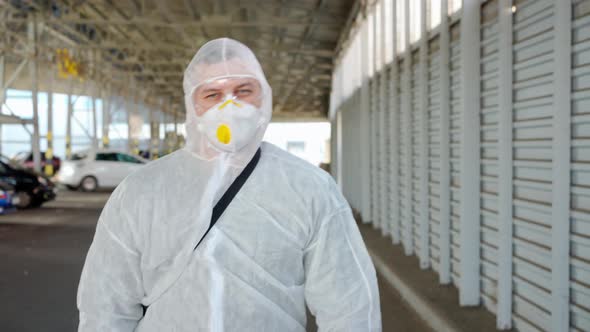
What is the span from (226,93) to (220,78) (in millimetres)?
70

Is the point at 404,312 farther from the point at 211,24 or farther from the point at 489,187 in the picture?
the point at 211,24

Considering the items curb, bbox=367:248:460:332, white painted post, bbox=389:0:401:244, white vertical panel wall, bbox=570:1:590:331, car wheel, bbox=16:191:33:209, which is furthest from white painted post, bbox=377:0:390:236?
car wheel, bbox=16:191:33:209

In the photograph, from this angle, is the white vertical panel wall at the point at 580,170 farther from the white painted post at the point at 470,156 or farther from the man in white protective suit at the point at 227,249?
the man in white protective suit at the point at 227,249

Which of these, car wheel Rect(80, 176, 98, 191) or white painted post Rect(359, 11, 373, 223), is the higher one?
white painted post Rect(359, 11, 373, 223)

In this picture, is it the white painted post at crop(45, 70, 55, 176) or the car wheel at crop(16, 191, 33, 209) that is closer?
the car wheel at crop(16, 191, 33, 209)

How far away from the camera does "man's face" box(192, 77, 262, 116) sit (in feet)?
7.91

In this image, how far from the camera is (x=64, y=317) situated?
5.80 m

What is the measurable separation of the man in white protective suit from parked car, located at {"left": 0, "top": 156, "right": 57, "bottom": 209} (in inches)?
536

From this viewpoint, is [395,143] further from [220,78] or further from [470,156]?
[220,78]

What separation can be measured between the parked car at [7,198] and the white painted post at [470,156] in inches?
420

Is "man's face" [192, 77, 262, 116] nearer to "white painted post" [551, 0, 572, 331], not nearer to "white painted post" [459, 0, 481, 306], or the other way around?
"white painted post" [551, 0, 572, 331]

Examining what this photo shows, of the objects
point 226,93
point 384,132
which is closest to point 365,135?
point 384,132

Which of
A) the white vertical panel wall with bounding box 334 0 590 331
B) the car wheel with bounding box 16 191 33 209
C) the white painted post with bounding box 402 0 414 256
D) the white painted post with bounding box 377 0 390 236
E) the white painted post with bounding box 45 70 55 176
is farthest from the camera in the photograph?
the white painted post with bounding box 45 70 55 176

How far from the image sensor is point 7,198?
13.2m
